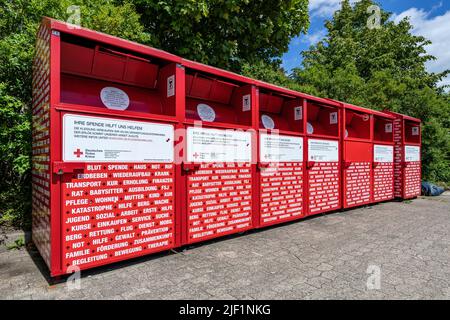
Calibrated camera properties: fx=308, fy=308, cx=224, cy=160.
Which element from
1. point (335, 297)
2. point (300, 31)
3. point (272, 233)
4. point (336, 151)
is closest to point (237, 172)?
point (272, 233)

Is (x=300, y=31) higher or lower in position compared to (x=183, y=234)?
higher

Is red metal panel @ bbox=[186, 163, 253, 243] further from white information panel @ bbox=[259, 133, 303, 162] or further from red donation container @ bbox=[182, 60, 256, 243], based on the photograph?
white information panel @ bbox=[259, 133, 303, 162]

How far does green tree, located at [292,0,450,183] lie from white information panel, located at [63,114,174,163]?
30.0 ft

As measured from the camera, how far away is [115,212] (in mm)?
3236

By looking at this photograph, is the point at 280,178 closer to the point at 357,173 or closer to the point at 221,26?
the point at 357,173

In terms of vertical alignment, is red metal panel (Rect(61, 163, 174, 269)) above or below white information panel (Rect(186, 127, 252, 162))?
below

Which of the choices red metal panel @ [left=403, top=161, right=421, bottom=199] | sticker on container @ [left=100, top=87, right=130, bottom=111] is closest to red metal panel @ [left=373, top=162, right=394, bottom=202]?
red metal panel @ [left=403, top=161, right=421, bottom=199]

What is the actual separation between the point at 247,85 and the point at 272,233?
2.35 metres

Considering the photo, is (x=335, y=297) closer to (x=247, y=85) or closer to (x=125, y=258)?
(x=125, y=258)

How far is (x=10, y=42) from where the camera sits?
171 inches

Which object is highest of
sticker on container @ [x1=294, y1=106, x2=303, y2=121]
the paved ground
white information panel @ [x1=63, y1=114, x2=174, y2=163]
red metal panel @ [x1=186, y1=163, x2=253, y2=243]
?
sticker on container @ [x1=294, y1=106, x2=303, y2=121]

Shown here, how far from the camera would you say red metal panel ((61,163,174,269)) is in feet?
9.72

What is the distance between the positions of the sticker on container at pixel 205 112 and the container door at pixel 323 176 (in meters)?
2.13

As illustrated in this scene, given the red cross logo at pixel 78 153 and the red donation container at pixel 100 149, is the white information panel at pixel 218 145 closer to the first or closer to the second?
the red donation container at pixel 100 149
